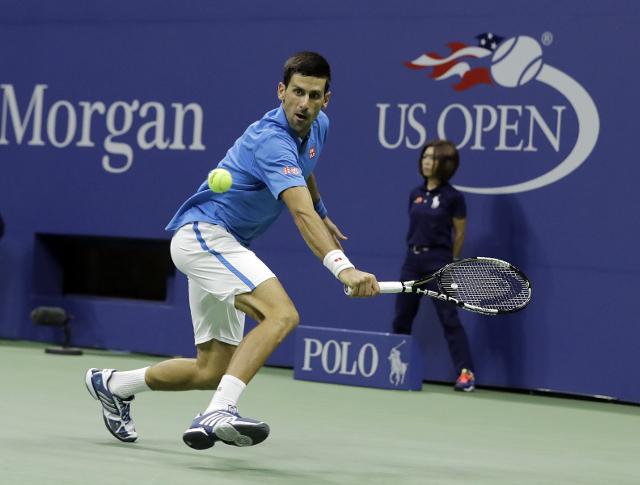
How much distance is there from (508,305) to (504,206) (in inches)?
91.1

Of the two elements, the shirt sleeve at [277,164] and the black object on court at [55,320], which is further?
the black object on court at [55,320]

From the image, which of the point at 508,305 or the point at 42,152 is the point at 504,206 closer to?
the point at 508,305

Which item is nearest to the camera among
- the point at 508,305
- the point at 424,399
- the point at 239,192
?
the point at 239,192

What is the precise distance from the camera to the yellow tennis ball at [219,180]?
503cm

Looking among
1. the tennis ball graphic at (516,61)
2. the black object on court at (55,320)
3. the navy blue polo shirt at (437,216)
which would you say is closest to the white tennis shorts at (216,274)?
the navy blue polo shirt at (437,216)

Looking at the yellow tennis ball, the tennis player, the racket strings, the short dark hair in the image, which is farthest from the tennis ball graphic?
the yellow tennis ball

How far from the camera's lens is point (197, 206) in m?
5.26

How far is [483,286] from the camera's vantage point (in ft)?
19.9

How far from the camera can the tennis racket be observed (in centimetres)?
511

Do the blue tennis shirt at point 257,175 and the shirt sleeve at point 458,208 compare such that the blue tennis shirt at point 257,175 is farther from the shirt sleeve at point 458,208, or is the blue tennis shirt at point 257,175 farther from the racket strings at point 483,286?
the shirt sleeve at point 458,208

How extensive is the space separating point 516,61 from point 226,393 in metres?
4.47

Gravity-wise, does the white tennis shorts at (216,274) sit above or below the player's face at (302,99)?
below

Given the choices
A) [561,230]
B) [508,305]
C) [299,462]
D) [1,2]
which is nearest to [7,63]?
[1,2]

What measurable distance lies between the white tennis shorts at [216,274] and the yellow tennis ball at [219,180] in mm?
177
